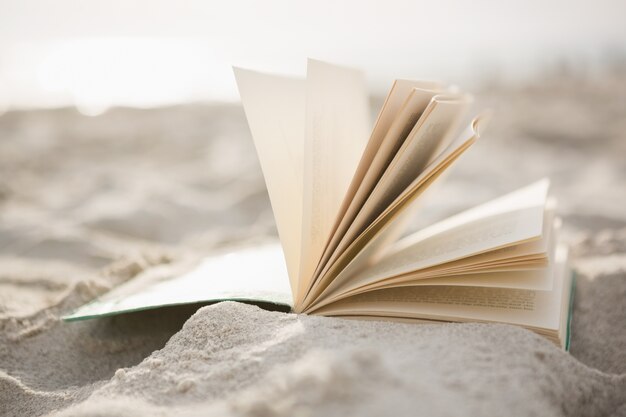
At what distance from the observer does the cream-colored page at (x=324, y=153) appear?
829mm

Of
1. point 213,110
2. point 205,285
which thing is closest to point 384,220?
point 205,285

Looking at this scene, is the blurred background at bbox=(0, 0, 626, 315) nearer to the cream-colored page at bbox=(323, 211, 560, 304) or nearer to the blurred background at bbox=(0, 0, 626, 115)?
the blurred background at bbox=(0, 0, 626, 115)

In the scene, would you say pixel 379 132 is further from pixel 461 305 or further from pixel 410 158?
pixel 461 305

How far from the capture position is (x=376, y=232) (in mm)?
854

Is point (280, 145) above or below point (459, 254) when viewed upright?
above

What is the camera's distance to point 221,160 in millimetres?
2383

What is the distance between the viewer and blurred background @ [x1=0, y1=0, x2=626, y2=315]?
1703 millimetres

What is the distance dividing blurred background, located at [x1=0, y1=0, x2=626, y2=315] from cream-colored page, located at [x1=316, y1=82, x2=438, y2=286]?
643mm

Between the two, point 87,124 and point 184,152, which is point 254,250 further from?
point 87,124

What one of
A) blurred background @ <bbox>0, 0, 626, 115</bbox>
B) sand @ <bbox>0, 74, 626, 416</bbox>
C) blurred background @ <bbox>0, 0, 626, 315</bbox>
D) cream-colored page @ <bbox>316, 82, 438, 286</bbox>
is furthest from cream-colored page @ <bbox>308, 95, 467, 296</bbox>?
blurred background @ <bbox>0, 0, 626, 115</bbox>

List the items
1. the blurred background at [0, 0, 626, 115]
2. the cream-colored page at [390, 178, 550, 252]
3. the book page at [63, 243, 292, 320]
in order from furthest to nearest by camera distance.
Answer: the blurred background at [0, 0, 626, 115], the cream-colored page at [390, 178, 550, 252], the book page at [63, 243, 292, 320]

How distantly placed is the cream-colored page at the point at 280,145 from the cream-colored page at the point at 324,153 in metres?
0.03

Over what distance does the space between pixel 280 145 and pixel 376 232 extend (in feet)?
0.67

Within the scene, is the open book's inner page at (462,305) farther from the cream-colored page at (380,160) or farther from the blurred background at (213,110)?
the blurred background at (213,110)
